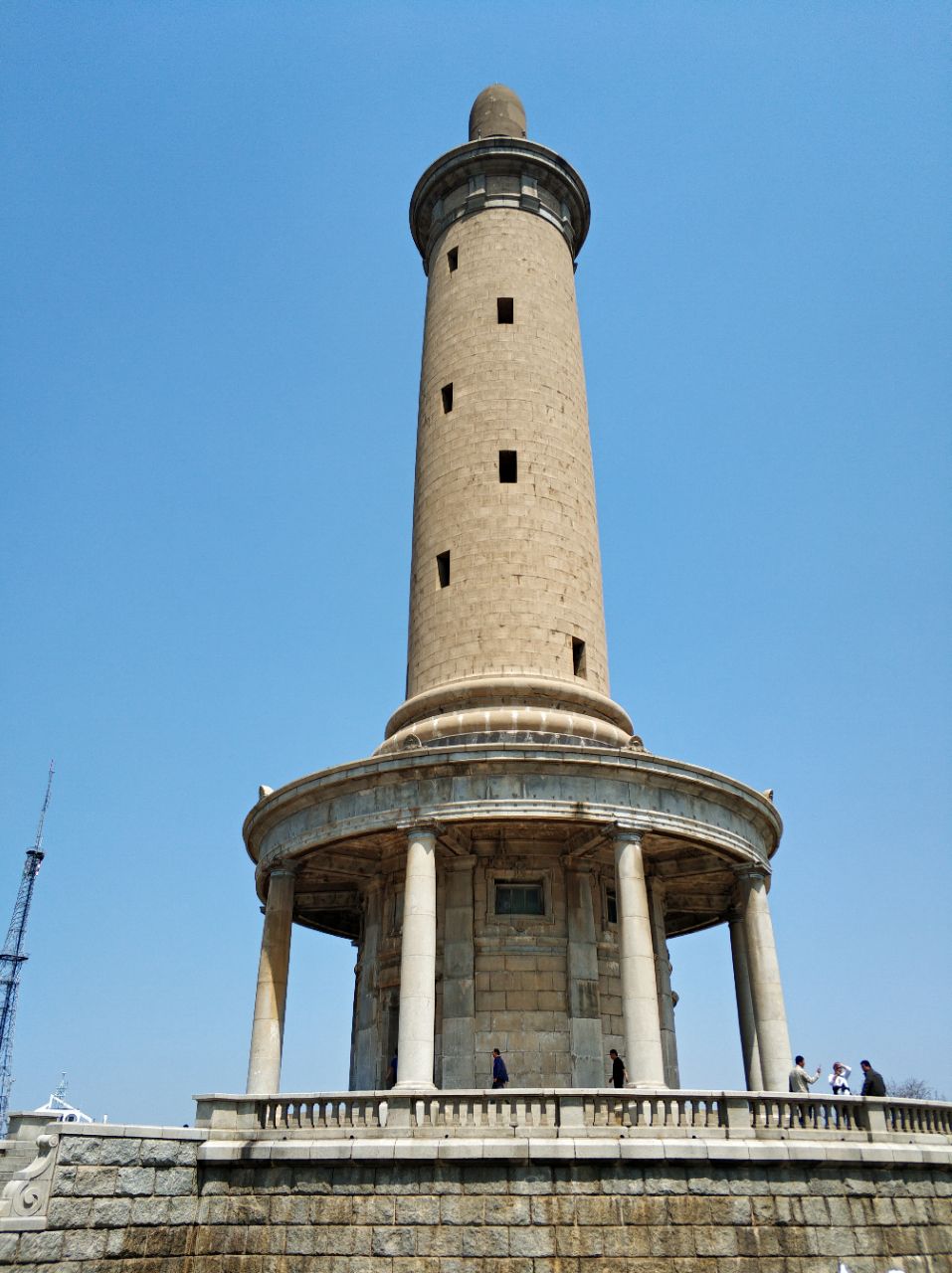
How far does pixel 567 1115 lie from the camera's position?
16609 millimetres

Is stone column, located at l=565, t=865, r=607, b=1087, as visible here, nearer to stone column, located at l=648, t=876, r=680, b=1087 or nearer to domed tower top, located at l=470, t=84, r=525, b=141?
stone column, located at l=648, t=876, r=680, b=1087

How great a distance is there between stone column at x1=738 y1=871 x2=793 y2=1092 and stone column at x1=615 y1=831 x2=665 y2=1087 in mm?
3086

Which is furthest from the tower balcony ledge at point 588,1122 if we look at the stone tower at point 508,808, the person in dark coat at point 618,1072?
the person in dark coat at point 618,1072

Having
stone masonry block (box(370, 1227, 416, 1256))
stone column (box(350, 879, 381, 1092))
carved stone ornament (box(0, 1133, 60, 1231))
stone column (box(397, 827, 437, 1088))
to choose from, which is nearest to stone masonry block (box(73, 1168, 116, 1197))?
carved stone ornament (box(0, 1133, 60, 1231))

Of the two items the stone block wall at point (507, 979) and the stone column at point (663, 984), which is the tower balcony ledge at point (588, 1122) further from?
the stone column at point (663, 984)

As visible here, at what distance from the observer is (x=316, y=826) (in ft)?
75.2

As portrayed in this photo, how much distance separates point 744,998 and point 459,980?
27.1 ft

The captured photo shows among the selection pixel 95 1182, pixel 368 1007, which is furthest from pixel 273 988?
pixel 95 1182

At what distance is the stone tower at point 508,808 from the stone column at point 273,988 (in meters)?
0.05

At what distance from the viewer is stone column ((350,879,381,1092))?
2342 cm

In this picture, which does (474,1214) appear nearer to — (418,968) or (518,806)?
(418,968)

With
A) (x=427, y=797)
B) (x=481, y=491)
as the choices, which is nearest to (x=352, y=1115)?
(x=427, y=797)

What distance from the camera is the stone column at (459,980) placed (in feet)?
70.7

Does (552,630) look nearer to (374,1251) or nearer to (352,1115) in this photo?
(352,1115)
